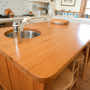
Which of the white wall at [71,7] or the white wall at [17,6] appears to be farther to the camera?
the white wall at [71,7]

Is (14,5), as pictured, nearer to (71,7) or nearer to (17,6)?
(17,6)

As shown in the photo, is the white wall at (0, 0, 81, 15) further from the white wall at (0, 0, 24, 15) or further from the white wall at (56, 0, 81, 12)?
the white wall at (56, 0, 81, 12)

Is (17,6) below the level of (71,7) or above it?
below

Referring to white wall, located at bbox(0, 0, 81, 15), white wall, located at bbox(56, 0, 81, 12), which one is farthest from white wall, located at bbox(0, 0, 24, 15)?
white wall, located at bbox(56, 0, 81, 12)

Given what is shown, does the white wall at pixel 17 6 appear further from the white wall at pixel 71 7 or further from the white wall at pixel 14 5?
the white wall at pixel 71 7

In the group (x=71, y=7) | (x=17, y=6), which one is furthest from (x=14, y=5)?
(x=71, y=7)

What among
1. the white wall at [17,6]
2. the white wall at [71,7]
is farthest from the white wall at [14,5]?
the white wall at [71,7]

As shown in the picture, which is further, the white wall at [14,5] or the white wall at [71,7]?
the white wall at [71,7]

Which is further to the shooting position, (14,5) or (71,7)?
(71,7)

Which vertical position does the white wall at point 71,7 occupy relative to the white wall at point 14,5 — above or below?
above

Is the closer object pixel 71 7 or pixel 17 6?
pixel 17 6

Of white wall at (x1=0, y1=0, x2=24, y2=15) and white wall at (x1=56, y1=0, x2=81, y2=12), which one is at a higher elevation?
white wall at (x1=56, y1=0, x2=81, y2=12)

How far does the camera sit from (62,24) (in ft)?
6.07

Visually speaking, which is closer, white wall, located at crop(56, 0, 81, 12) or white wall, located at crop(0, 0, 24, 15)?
white wall, located at crop(0, 0, 24, 15)
